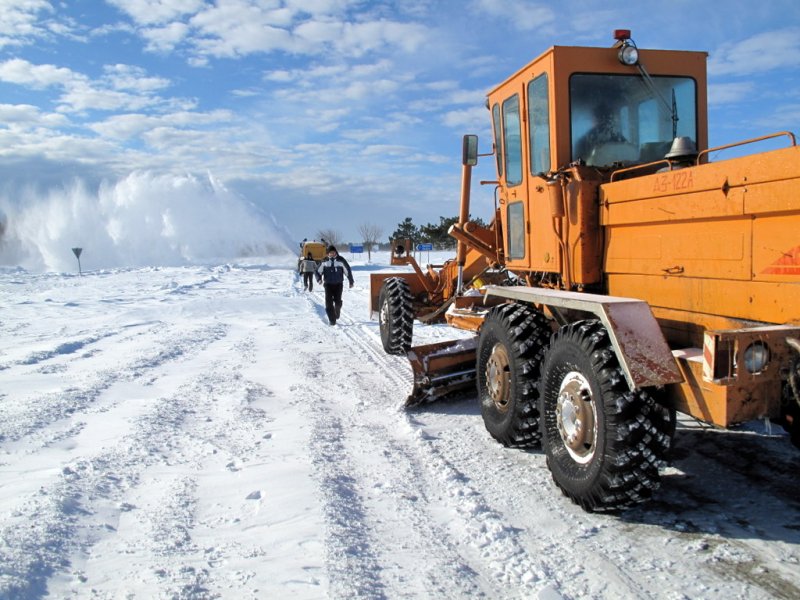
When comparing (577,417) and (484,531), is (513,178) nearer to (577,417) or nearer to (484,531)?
(577,417)

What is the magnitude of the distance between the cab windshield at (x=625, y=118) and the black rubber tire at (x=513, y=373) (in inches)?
52.9

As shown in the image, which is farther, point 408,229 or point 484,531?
point 408,229

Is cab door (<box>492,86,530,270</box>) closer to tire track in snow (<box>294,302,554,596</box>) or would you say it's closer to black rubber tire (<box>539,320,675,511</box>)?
black rubber tire (<box>539,320,675,511</box>)

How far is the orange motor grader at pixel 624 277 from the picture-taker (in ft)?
9.82

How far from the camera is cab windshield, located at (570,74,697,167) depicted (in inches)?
187

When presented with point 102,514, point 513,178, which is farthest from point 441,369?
point 102,514

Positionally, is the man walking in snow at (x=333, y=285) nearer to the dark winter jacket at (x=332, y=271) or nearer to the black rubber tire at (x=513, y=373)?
the dark winter jacket at (x=332, y=271)

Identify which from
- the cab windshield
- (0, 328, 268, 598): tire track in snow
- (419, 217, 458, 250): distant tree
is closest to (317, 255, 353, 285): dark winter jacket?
(0, 328, 268, 598): tire track in snow

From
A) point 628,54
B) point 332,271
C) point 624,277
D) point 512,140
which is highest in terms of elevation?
point 628,54

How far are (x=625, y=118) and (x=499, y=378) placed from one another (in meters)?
2.28

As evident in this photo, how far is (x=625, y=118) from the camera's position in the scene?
190 inches

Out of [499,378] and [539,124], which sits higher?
[539,124]

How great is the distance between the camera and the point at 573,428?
370cm

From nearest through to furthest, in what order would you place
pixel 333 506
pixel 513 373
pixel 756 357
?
pixel 756 357 → pixel 333 506 → pixel 513 373
